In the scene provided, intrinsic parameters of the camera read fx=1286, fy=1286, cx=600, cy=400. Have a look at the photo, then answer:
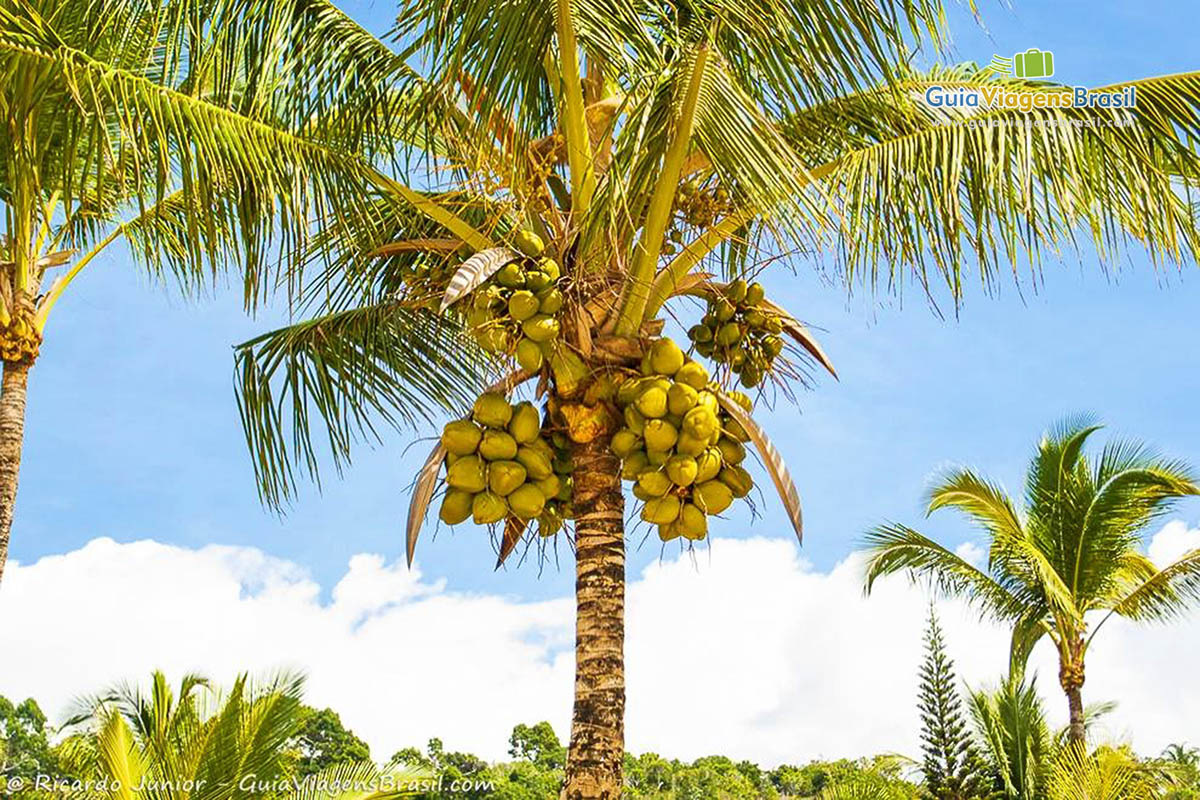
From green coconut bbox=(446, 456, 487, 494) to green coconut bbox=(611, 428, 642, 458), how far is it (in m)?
0.47

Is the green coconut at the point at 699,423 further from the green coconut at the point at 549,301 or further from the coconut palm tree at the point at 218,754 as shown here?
the coconut palm tree at the point at 218,754

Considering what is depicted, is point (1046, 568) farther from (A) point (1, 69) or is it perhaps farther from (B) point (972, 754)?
(A) point (1, 69)

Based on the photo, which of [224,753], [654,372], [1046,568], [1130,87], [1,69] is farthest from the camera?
[1046,568]

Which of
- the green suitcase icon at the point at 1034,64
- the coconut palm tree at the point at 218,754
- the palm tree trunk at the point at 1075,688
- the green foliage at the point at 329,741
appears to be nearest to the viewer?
the green suitcase icon at the point at 1034,64

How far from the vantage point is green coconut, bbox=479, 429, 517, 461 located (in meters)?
4.48

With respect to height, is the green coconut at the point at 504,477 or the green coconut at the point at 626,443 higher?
the green coconut at the point at 626,443

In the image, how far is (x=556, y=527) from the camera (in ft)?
16.6

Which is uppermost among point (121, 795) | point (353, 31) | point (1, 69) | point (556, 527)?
point (353, 31)

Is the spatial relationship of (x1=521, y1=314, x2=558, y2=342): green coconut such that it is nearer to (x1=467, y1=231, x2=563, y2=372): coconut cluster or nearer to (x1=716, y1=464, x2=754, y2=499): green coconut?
(x1=467, y1=231, x2=563, y2=372): coconut cluster

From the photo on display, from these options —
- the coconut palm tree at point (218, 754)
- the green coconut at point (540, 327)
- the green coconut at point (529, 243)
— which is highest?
the green coconut at point (529, 243)

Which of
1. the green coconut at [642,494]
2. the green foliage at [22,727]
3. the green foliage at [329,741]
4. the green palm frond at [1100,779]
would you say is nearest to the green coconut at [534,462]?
the green coconut at [642,494]

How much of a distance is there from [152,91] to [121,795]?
5086 mm

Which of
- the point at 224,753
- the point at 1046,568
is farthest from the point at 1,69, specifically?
the point at 1046,568

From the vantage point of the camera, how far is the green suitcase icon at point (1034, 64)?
5.63 meters
